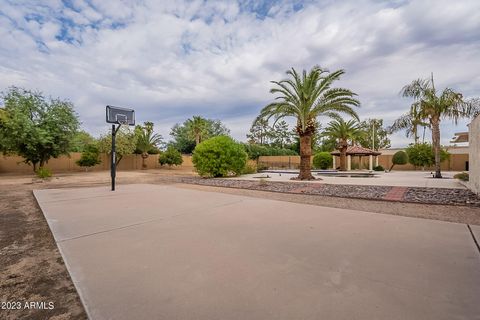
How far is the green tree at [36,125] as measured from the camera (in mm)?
16875

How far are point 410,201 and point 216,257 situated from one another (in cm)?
672

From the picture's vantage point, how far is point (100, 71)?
14.4m

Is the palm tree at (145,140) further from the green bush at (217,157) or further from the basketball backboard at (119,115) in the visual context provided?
the basketball backboard at (119,115)

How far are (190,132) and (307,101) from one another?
25.0 meters

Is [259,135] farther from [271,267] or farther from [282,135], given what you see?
[271,267]

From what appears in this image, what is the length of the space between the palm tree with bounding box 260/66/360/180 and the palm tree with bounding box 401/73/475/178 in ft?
13.9

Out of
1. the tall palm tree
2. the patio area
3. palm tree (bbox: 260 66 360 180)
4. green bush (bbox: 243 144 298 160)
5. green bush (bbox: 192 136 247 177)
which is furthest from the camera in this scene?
green bush (bbox: 243 144 298 160)

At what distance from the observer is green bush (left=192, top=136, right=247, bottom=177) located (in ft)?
54.5

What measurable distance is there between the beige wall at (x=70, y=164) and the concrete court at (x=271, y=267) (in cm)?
2504

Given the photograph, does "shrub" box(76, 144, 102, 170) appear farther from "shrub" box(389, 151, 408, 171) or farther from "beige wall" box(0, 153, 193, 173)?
"shrub" box(389, 151, 408, 171)

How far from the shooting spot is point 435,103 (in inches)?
553

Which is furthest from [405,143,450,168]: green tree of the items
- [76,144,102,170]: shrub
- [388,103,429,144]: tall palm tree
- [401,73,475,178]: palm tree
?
[76,144,102,170]: shrub

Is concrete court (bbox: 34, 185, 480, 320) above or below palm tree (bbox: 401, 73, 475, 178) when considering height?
below

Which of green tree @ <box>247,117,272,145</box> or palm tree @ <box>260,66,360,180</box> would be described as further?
green tree @ <box>247,117,272,145</box>
